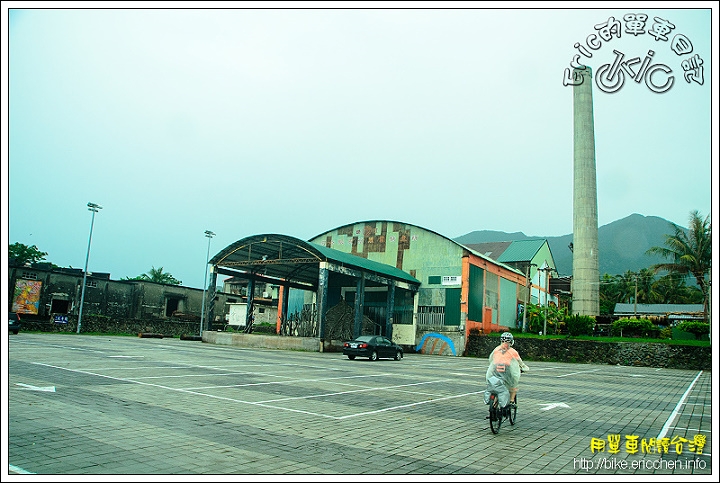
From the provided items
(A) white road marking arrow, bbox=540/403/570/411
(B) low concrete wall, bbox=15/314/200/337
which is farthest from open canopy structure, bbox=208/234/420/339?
(A) white road marking arrow, bbox=540/403/570/411

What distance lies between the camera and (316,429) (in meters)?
8.08

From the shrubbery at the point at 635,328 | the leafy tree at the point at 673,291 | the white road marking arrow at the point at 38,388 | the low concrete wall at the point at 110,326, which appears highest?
the leafy tree at the point at 673,291

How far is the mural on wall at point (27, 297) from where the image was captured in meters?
44.3

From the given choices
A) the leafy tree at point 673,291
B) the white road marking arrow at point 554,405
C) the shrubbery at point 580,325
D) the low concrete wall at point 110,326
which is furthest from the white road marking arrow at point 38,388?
the leafy tree at point 673,291

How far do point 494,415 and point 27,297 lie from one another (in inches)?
1906

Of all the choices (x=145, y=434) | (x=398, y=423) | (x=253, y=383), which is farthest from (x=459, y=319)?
(x=145, y=434)

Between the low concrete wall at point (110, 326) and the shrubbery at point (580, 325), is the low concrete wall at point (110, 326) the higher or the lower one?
the lower one

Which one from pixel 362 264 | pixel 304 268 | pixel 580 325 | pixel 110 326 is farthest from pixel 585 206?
pixel 110 326

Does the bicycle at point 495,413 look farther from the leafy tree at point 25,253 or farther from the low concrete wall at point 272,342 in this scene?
the leafy tree at point 25,253

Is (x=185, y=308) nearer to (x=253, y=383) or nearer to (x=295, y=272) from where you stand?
(x=295, y=272)

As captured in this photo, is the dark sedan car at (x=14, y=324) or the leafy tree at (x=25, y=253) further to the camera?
the leafy tree at (x=25, y=253)

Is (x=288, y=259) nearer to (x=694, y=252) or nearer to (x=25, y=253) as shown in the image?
(x=694, y=252)

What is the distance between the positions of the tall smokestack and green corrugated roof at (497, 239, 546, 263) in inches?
297

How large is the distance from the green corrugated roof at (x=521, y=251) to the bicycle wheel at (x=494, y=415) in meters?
52.1
